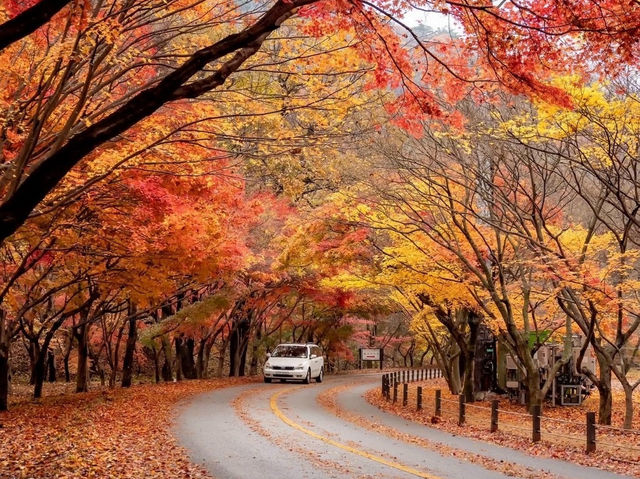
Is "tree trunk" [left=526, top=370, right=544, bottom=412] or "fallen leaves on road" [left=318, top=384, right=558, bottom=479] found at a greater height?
"tree trunk" [left=526, top=370, right=544, bottom=412]

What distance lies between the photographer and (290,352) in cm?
3147

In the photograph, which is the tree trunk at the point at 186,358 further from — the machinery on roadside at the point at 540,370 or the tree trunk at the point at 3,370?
the tree trunk at the point at 3,370

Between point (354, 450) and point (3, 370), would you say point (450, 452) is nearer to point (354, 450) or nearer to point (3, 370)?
point (354, 450)

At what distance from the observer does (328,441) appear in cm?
1195

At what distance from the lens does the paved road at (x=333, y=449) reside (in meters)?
9.01

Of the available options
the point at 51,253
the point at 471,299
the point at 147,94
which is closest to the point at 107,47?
the point at 147,94

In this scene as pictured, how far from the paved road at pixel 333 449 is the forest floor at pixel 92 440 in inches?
20.4

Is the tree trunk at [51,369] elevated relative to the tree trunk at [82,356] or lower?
lower

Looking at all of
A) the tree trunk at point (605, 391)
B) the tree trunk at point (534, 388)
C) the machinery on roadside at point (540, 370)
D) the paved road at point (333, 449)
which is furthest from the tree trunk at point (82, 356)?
the tree trunk at point (605, 391)

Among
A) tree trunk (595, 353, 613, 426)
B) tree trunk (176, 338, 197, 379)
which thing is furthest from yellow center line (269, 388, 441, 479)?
tree trunk (176, 338, 197, 379)

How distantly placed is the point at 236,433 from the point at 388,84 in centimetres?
791

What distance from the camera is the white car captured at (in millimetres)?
30188

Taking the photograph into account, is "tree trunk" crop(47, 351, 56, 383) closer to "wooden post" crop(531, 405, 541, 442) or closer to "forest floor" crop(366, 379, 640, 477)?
"forest floor" crop(366, 379, 640, 477)

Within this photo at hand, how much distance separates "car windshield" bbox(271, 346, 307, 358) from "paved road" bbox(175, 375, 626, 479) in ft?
43.3
